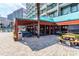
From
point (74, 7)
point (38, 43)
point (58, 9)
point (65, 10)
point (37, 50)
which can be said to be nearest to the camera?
point (37, 50)

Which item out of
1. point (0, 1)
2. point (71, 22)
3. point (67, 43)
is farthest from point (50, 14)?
point (0, 1)

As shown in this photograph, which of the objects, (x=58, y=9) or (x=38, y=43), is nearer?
(x=38, y=43)

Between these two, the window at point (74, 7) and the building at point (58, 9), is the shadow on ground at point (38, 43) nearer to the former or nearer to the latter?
the window at point (74, 7)

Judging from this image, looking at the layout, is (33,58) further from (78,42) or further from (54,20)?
(54,20)

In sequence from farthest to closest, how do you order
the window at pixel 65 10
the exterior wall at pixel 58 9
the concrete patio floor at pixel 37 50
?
the window at pixel 65 10, the exterior wall at pixel 58 9, the concrete patio floor at pixel 37 50

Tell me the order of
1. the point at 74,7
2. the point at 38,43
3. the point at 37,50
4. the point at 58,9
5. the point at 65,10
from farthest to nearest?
the point at 58,9 → the point at 65,10 → the point at 74,7 → the point at 38,43 → the point at 37,50

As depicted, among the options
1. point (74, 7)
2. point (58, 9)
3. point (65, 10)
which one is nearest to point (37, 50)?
point (74, 7)

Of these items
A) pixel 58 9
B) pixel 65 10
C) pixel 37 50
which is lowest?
pixel 37 50

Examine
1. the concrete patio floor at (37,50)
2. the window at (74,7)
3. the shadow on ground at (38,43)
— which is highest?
the window at (74,7)

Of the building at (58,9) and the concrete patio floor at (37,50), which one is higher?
the building at (58,9)

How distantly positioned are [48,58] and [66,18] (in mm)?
8681

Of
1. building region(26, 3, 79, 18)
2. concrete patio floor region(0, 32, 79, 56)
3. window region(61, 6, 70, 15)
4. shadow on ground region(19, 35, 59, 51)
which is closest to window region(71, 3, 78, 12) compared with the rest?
building region(26, 3, 79, 18)

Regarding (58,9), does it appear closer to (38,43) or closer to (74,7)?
(74,7)

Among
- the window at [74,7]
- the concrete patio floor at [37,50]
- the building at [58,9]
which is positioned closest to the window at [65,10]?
the building at [58,9]
